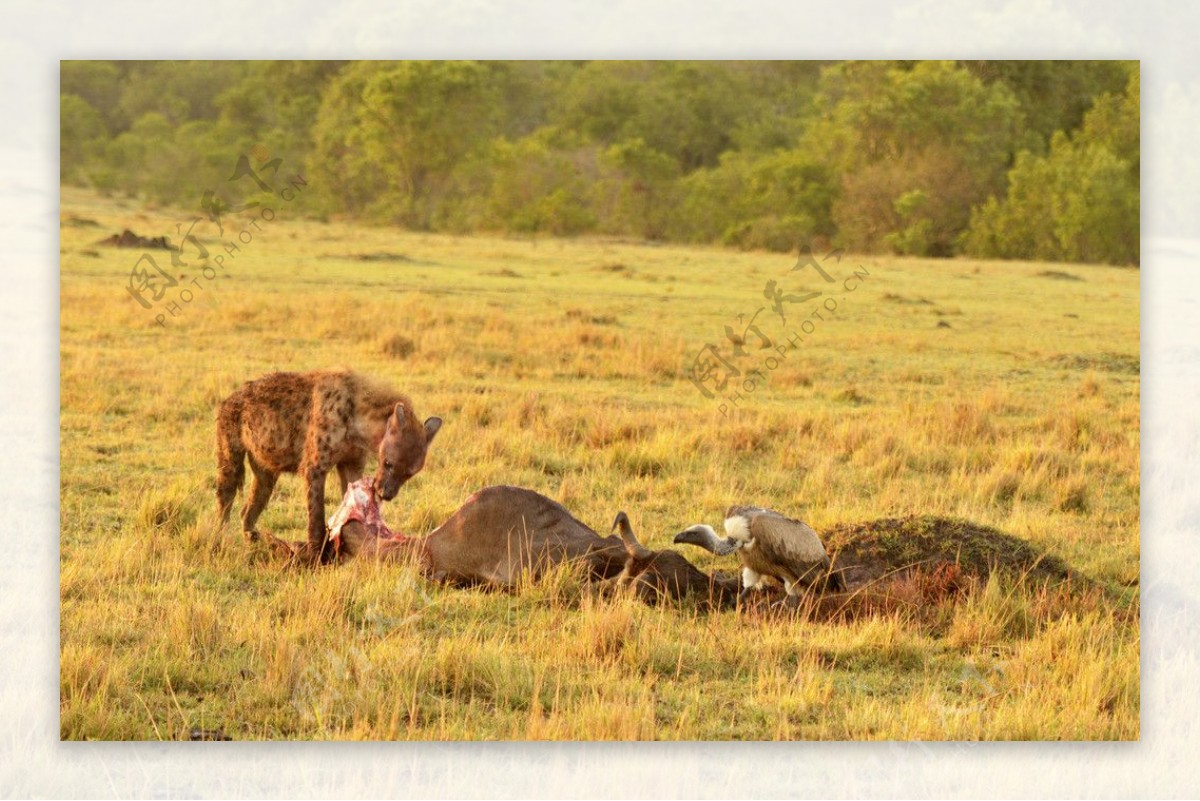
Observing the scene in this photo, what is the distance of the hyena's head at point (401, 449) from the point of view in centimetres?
643

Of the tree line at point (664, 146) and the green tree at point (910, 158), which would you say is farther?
the green tree at point (910, 158)

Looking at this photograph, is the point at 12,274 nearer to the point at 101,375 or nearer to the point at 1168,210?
the point at 101,375

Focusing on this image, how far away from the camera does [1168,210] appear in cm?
743

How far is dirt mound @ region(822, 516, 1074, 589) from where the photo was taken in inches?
272

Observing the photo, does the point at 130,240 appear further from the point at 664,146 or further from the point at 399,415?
the point at 399,415

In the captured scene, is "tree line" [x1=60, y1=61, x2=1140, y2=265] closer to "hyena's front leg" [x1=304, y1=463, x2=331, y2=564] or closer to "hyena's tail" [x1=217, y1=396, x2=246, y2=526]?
"hyena's tail" [x1=217, y1=396, x2=246, y2=526]

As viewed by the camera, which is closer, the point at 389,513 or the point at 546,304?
the point at 389,513

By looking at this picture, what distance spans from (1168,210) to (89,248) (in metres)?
Answer: 5.99

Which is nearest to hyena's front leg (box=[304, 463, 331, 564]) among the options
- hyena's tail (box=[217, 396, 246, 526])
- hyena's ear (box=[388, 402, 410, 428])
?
hyena's ear (box=[388, 402, 410, 428])

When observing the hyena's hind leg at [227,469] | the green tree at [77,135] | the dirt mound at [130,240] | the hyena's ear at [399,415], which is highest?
the green tree at [77,135]

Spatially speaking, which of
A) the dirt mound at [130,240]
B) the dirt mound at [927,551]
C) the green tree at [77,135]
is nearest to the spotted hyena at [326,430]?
the green tree at [77,135]

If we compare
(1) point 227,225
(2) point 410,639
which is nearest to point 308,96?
(1) point 227,225

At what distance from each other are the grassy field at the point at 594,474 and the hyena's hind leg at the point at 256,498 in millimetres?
97

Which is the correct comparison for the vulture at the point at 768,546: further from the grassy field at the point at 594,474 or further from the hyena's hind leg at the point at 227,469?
the hyena's hind leg at the point at 227,469
